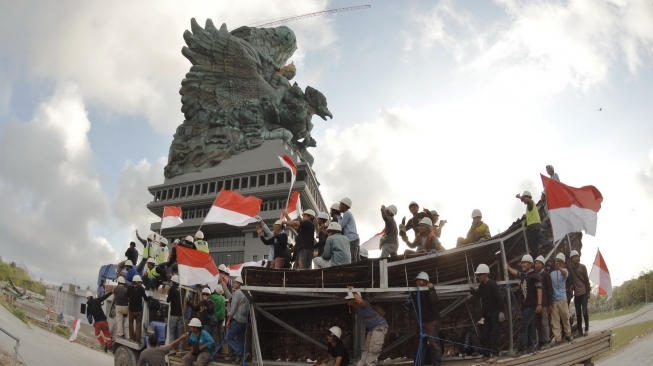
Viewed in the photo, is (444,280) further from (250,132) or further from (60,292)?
(60,292)

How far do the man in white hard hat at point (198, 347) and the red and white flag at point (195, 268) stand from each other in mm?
1265

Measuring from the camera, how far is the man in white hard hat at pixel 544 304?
952 cm

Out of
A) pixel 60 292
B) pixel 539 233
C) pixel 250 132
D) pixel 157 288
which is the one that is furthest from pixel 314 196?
pixel 539 233

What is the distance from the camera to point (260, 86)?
51562 mm

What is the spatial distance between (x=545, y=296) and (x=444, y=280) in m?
1.92

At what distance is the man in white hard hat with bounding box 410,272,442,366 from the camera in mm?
8516

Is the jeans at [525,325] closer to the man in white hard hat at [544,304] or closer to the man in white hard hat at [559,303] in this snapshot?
the man in white hard hat at [544,304]

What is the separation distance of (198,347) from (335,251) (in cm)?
363

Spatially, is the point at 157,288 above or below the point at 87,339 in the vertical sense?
above

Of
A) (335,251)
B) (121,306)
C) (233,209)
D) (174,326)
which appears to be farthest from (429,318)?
(121,306)

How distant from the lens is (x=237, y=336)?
10398mm

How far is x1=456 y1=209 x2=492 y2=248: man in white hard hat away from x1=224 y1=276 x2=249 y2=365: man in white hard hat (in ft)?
16.1

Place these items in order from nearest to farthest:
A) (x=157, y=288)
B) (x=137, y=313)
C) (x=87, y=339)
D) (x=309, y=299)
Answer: (x=309, y=299) → (x=137, y=313) → (x=157, y=288) → (x=87, y=339)

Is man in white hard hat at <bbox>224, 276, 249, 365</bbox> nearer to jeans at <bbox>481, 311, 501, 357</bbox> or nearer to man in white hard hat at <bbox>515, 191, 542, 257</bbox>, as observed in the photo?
jeans at <bbox>481, 311, 501, 357</bbox>
